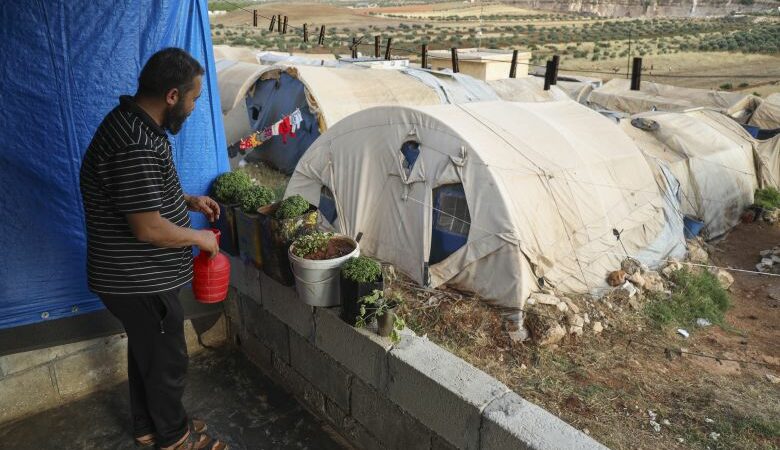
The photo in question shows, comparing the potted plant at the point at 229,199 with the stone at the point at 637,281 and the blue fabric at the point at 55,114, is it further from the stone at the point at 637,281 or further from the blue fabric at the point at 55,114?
the stone at the point at 637,281

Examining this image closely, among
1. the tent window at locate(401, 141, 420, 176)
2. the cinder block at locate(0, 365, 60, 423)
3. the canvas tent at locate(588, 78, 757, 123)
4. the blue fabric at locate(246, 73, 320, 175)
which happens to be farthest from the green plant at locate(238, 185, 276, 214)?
the canvas tent at locate(588, 78, 757, 123)

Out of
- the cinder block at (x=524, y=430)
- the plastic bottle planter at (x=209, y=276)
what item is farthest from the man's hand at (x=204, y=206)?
Answer: the cinder block at (x=524, y=430)

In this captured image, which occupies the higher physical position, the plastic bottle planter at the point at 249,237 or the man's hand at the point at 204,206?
the man's hand at the point at 204,206

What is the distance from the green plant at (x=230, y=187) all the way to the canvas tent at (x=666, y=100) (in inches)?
674

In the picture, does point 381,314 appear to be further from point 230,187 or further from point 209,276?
point 230,187

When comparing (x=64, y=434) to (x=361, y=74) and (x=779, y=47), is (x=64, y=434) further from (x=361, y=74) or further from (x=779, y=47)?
(x=779, y=47)

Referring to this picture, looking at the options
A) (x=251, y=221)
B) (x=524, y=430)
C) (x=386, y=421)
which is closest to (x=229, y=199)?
(x=251, y=221)

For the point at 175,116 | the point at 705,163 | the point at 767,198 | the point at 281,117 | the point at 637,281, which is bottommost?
the point at 767,198

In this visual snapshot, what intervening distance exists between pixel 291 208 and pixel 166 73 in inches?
59.1

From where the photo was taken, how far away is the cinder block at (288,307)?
3.80m

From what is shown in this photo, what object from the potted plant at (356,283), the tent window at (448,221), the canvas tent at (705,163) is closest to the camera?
the potted plant at (356,283)

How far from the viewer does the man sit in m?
2.53

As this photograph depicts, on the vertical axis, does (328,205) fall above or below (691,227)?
above

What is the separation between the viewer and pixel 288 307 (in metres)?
3.98
